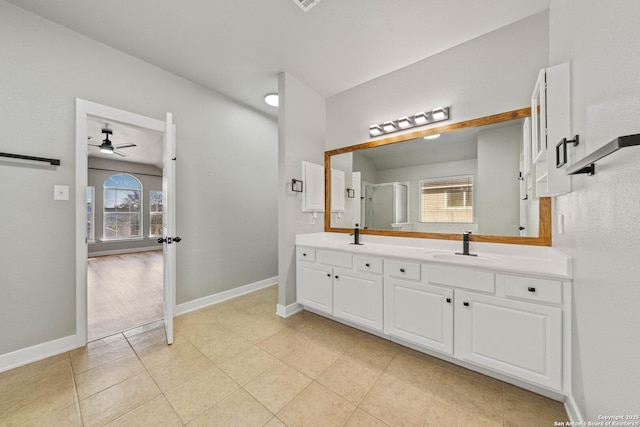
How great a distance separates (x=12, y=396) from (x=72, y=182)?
1556mm

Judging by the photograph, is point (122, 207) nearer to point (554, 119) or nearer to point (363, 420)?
point (363, 420)

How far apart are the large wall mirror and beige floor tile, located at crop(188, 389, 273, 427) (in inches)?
77.5

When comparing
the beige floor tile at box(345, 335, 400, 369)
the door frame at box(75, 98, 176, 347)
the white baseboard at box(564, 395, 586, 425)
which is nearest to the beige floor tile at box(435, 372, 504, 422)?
the white baseboard at box(564, 395, 586, 425)

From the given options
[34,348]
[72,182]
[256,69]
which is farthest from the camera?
[256,69]

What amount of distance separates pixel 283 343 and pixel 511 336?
5.71 feet

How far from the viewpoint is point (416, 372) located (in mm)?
1821

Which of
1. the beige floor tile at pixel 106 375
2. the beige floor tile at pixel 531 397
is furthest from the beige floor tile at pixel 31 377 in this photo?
the beige floor tile at pixel 531 397

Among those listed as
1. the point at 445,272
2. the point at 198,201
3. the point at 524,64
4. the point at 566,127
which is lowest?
the point at 445,272

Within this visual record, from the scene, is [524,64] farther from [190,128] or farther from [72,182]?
[72,182]

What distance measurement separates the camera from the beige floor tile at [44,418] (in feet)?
4.52

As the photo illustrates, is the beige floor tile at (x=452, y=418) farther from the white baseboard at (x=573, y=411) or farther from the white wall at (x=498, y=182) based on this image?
the white wall at (x=498, y=182)

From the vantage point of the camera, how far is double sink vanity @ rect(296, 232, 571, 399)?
1.47 m

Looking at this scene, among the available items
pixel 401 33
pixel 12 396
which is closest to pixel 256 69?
pixel 401 33

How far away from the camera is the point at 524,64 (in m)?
2.01
